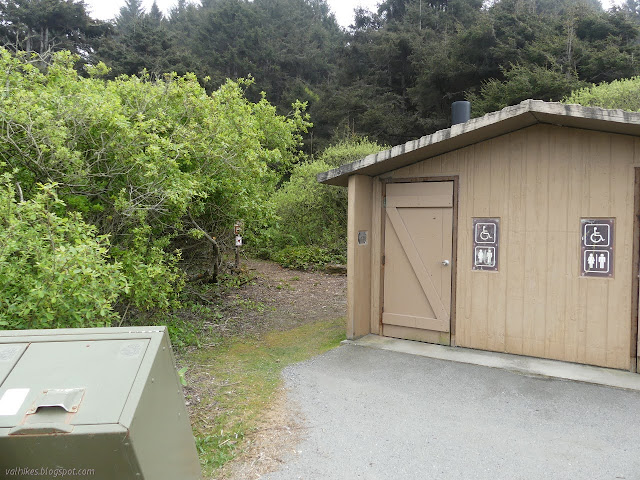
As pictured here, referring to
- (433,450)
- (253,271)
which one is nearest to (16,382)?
(433,450)

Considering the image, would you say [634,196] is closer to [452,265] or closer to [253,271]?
[452,265]

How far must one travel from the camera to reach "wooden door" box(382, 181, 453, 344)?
6031 mm

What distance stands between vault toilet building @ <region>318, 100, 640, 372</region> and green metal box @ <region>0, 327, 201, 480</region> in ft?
13.9

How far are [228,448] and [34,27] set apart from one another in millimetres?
30004

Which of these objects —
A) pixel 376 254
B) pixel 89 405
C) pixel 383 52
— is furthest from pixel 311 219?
pixel 383 52

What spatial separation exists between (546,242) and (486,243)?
25.8 inches

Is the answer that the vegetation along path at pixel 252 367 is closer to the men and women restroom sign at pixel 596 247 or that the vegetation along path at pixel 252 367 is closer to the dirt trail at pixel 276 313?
the dirt trail at pixel 276 313

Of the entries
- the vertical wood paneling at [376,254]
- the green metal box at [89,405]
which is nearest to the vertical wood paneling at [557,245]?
the vertical wood paneling at [376,254]

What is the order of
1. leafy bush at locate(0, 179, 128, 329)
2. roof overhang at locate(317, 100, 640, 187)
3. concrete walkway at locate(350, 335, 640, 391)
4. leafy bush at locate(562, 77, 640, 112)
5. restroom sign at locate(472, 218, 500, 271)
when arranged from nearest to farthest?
1. leafy bush at locate(0, 179, 128, 329)
2. roof overhang at locate(317, 100, 640, 187)
3. concrete walkway at locate(350, 335, 640, 391)
4. restroom sign at locate(472, 218, 500, 271)
5. leafy bush at locate(562, 77, 640, 112)

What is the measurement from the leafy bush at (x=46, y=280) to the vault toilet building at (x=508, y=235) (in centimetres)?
346

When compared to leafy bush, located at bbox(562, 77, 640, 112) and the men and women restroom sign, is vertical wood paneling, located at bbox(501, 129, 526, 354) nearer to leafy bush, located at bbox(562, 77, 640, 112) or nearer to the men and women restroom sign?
the men and women restroom sign

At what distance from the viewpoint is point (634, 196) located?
16.3ft

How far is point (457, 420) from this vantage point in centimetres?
408

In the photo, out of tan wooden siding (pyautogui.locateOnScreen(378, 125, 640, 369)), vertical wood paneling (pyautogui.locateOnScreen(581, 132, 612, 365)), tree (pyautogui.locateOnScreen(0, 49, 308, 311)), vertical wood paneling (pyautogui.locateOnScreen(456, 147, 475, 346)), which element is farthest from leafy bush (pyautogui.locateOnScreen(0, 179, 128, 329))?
vertical wood paneling (pyautogui.locateOnScreen(581, 132, 612, 365))
